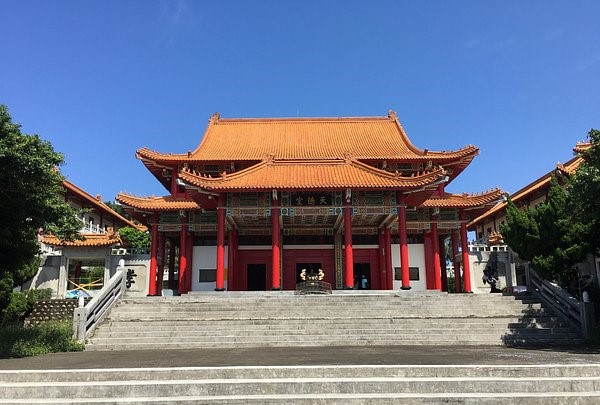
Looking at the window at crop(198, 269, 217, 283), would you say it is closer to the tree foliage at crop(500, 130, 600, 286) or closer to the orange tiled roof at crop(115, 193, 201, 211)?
the orange tiled roof at crop(115, 193, 201, 211)

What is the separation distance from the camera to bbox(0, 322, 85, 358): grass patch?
11.4 meters

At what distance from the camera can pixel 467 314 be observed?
593 inches

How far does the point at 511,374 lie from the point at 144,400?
515 cm

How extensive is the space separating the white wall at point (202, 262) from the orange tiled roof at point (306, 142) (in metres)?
4.56

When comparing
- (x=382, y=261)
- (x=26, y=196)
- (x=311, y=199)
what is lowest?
(x=382, y=261)

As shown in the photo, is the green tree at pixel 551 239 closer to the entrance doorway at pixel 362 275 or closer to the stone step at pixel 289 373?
the entrance doorway at pixel 362 275

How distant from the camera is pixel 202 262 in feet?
79.5

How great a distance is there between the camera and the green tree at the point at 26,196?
10242 mm

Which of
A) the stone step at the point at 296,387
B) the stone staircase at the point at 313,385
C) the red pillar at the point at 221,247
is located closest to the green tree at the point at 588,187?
the stone staircase at the point at 313,385

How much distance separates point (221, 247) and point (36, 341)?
8.23 m

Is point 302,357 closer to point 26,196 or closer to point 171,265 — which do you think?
point 26,196

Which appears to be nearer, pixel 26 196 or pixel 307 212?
pixel 26 196

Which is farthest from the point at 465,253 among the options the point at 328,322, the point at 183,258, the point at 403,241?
the point at 183,258

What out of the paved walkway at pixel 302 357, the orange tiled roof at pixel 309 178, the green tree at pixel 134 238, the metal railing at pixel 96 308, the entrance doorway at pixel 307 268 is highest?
the orange tiled roof at pixel 309 178
